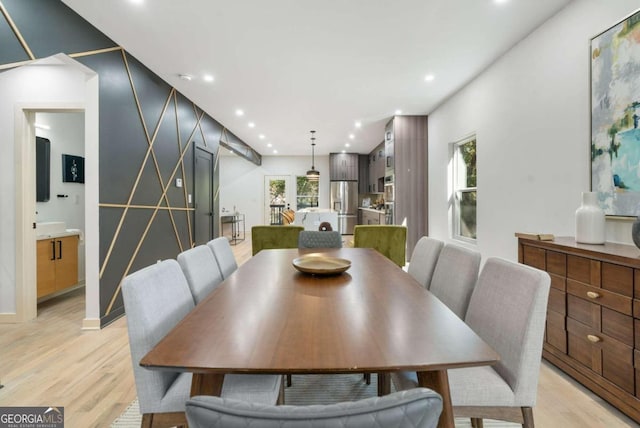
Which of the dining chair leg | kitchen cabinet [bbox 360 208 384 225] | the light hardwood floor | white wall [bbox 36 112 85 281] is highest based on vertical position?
white wall [bbox 36 112 85 281]

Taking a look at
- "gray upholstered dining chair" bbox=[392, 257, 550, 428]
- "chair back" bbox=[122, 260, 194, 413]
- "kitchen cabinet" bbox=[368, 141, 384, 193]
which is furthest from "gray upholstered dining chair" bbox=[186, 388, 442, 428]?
"kitchen cabinet" bbox=[368, 141, 384, 193]

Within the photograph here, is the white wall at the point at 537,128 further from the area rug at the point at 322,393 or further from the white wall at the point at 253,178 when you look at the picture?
the white wall at the point at 253,178

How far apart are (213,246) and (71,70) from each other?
2675 mm

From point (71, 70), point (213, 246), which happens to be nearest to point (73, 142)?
point (71, 70)

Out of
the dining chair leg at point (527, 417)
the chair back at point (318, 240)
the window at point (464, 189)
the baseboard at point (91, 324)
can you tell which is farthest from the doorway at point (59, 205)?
the window at point (464, 189)

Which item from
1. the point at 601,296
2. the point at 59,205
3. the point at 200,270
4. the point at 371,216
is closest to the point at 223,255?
the point at 200,270

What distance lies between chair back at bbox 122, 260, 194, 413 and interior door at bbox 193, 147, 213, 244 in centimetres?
396

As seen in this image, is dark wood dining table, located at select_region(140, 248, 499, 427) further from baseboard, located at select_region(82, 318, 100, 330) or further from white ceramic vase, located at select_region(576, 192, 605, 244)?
baseboard, located at select_region(82, 318, 100, 330)

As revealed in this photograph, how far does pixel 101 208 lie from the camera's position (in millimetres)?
2863

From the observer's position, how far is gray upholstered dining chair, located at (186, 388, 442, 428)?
42cm

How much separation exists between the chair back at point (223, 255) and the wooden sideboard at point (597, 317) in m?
2.26

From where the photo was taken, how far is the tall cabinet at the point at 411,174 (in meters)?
5.46

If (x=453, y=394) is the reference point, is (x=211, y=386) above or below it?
above

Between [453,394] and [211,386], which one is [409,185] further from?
[211,386]
